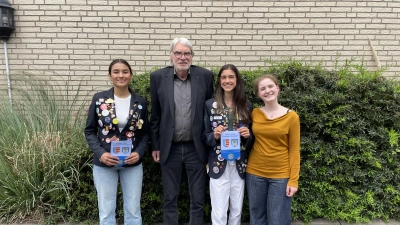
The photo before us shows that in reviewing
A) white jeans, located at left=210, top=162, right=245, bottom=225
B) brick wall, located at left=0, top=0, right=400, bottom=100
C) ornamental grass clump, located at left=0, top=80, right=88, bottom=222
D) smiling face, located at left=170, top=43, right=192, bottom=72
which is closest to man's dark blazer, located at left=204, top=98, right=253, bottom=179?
white jeans, located at left=210, top=162, right=245, bottom=225

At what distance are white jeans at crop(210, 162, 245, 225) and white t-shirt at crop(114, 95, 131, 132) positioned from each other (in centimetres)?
95

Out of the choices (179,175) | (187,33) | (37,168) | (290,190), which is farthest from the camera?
(187,33)

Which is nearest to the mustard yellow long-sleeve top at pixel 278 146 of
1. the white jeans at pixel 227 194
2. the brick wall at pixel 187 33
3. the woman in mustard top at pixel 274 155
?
the woman in mustard top at pixel 274 155

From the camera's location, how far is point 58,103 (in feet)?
14.1

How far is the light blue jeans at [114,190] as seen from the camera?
2545mm

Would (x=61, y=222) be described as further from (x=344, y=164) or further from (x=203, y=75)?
(x=344, y=164)

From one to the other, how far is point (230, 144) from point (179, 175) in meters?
0.72

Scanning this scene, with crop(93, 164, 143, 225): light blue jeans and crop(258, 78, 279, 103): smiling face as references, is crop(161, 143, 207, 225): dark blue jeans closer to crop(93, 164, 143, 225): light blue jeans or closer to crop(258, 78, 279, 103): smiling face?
crop(93, 164, 143, 225): light blue jeans

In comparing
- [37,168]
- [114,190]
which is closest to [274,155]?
[114,190]

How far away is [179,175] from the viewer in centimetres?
277

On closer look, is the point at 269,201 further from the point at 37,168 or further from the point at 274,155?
the point at 37,168

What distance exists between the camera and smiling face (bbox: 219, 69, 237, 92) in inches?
99.7

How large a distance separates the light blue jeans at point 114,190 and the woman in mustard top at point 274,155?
3.48 feet

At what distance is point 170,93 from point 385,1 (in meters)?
4.03
